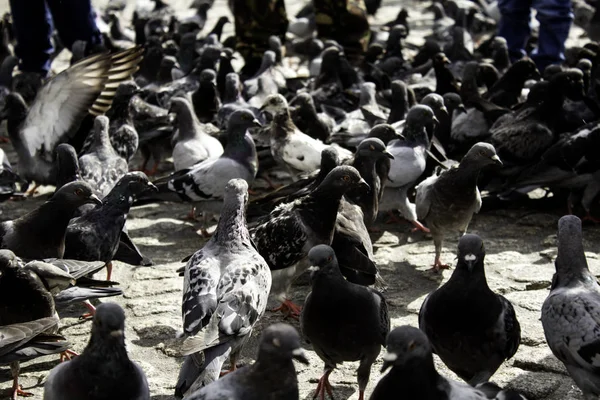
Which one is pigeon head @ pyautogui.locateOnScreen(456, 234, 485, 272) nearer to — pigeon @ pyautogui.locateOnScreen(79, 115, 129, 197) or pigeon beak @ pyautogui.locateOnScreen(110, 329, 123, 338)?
pigeon beak @ pyautogui.locateOnScreen(110, 329, 123, 338)

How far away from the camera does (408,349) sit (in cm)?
376

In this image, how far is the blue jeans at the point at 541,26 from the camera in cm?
1130

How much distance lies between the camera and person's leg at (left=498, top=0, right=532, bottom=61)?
12241mm

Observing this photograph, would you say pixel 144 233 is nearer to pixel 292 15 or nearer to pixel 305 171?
pixel 305 171

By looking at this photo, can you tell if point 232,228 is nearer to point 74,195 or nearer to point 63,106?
point 74,195

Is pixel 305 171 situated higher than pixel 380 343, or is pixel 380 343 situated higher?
pixel 380 343

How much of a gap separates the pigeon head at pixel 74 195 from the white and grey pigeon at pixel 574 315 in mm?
3259

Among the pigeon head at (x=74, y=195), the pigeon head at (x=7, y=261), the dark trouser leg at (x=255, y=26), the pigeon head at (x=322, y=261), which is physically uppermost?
the pigeon head at (x=322, y=261)

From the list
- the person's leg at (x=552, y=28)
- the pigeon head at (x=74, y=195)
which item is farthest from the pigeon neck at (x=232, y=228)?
the person's leg at (x=552, y=28)

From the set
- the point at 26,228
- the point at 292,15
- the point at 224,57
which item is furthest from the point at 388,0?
the point at 26,228

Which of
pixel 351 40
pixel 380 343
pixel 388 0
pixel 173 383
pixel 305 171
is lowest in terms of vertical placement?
pixel 388 0

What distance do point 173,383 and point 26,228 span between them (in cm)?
174

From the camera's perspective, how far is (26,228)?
603cm

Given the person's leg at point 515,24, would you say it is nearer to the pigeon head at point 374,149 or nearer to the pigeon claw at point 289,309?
the pigeon head at point 374,149
